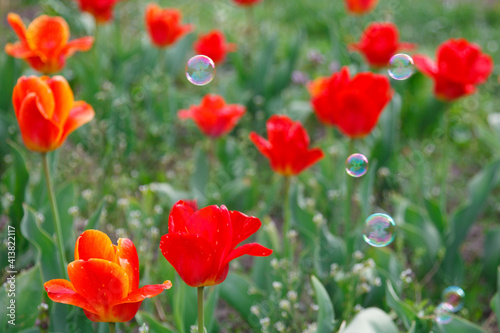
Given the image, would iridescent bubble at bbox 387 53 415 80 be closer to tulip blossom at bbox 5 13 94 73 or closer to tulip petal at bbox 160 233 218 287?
tulip blossom at bbox 5 13 94 73

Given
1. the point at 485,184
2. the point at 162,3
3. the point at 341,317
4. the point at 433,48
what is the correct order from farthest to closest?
the point at 162,3 < the point at 433,48 < the point at 485,184 < the point at 341,317

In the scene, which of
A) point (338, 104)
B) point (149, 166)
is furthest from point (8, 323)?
point (149, 166)

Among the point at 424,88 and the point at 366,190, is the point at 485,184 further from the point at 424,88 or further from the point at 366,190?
the point at 424,88

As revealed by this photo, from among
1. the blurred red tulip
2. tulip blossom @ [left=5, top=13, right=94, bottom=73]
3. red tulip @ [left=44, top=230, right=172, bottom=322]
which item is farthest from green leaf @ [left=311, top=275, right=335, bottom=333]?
the blurred red tulip

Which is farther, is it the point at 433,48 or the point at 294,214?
the point at 433,48

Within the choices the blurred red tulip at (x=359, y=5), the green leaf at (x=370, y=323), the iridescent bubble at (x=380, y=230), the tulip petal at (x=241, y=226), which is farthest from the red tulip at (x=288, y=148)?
the blurred red tulip at (x=359, y=5)

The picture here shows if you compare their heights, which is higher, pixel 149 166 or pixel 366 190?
pixel 366 190

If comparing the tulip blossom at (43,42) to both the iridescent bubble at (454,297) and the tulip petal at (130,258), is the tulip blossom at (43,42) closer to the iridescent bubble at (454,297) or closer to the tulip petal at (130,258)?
the tulip petal at (130,258)

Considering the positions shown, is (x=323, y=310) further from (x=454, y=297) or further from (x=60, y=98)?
(x=60, y=98)
